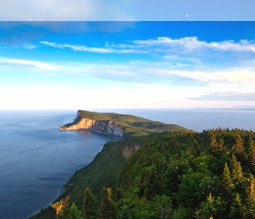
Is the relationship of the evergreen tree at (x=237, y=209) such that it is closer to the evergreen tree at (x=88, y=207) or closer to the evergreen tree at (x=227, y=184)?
the evergreen tree at (x=227, y=184)

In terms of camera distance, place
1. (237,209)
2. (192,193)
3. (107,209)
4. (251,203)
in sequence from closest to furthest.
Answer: (251,203) < (237,209) < (107,209) < (192,193)

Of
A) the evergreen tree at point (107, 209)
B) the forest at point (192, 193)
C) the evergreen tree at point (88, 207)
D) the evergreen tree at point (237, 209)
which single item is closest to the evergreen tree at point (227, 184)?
the forest at point (192, 193)

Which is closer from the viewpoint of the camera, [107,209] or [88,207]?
[107,209]

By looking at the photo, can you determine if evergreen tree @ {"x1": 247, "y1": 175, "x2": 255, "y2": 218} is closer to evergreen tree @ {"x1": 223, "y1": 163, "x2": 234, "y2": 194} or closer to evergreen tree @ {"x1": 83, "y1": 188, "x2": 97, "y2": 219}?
evergreen tree @ {"x1": 223, "y1": 163, "x2": 234, "y2": 194}

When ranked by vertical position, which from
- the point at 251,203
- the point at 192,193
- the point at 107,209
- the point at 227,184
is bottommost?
the point at 107,209

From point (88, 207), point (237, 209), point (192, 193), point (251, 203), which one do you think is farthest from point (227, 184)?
point (88, 207)

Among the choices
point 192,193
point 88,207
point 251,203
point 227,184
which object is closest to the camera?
point 251,203

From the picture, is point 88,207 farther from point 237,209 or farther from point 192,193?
point 237,209

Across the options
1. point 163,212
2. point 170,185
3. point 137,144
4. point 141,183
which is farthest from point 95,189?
point 163,212

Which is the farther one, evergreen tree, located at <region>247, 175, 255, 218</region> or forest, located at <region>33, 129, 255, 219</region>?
forest, located at <region>33, 129, 255, 219</region>

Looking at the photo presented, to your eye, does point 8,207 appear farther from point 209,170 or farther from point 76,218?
point 209,170

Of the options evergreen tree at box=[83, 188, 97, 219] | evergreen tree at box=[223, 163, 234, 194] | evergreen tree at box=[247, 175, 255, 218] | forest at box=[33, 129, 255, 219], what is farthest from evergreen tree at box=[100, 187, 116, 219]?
evergreen tree at box=[247, 175, 255, 218]
